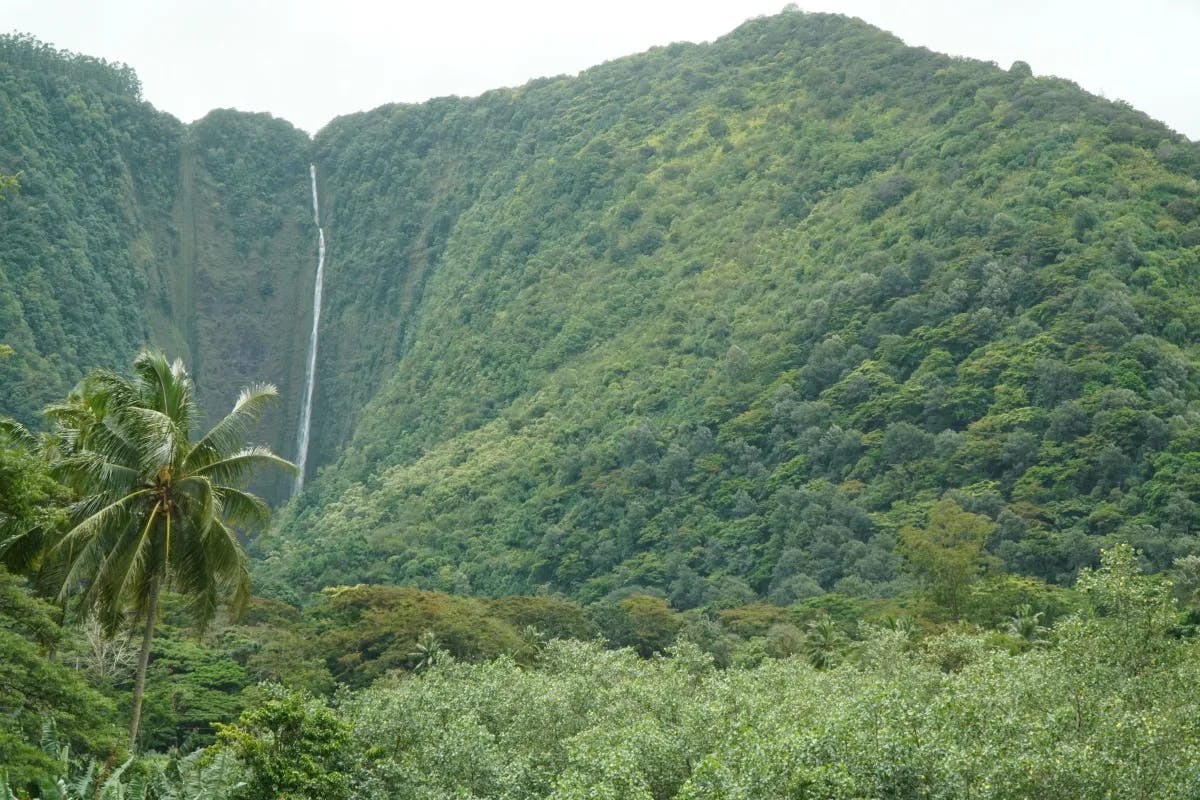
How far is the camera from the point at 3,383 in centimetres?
9975

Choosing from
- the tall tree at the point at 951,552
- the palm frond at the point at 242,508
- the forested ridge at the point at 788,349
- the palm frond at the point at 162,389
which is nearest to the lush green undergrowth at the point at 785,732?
the palm frond at the point at 242,508

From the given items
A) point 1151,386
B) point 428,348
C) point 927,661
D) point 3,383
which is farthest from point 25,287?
point 927,661

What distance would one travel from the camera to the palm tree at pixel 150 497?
2114cm

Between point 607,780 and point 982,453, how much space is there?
172ft

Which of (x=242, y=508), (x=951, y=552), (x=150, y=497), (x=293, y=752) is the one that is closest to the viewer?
(x=150, y=497)

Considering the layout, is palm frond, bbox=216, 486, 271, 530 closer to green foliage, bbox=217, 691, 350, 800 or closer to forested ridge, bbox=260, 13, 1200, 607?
green foliage, bbox=217, 691, 350, 800

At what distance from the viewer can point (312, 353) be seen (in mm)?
152750

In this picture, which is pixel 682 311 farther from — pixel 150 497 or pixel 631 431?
pixel 150 497

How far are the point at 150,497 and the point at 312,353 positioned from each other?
5275 inches

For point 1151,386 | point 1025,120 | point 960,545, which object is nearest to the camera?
point 960,545

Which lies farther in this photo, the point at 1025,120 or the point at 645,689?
the point at 1025,120

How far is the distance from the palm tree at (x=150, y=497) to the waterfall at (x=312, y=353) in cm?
10045

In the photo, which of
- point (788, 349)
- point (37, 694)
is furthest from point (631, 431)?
point (37, 694)

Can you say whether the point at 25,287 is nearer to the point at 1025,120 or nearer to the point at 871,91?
the point at 871,91
